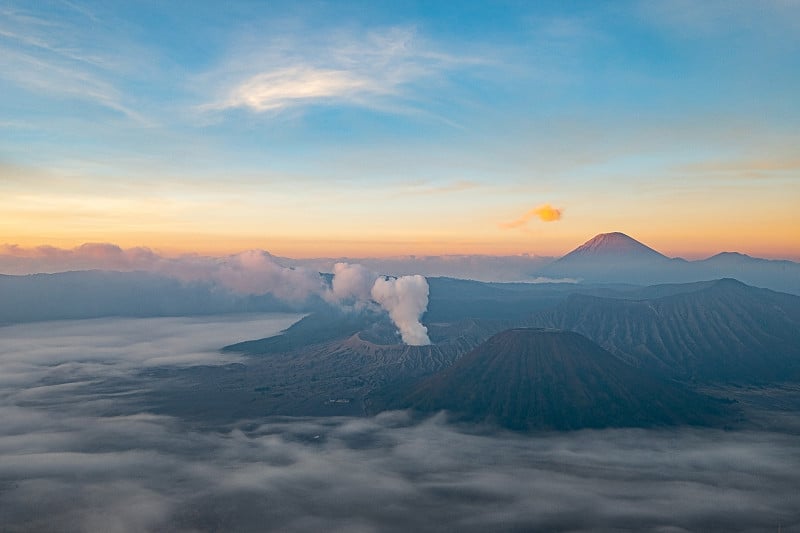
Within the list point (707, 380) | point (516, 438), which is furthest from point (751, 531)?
point (707, 380)

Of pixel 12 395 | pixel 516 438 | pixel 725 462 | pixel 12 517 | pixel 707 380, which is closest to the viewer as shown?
pixel 12 517

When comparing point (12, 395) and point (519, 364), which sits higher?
point (519, 364)

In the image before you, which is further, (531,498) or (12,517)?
(531,498)

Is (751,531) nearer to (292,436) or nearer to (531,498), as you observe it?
(531,498)

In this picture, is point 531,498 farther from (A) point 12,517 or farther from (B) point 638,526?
(A) point 12,517

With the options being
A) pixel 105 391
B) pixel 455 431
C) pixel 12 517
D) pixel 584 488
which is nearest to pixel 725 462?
pixel 584 488

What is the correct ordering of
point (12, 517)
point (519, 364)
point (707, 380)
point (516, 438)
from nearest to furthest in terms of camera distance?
point (12, 517) < point (516, 438) < point (519, 364) < point (707, 380)
